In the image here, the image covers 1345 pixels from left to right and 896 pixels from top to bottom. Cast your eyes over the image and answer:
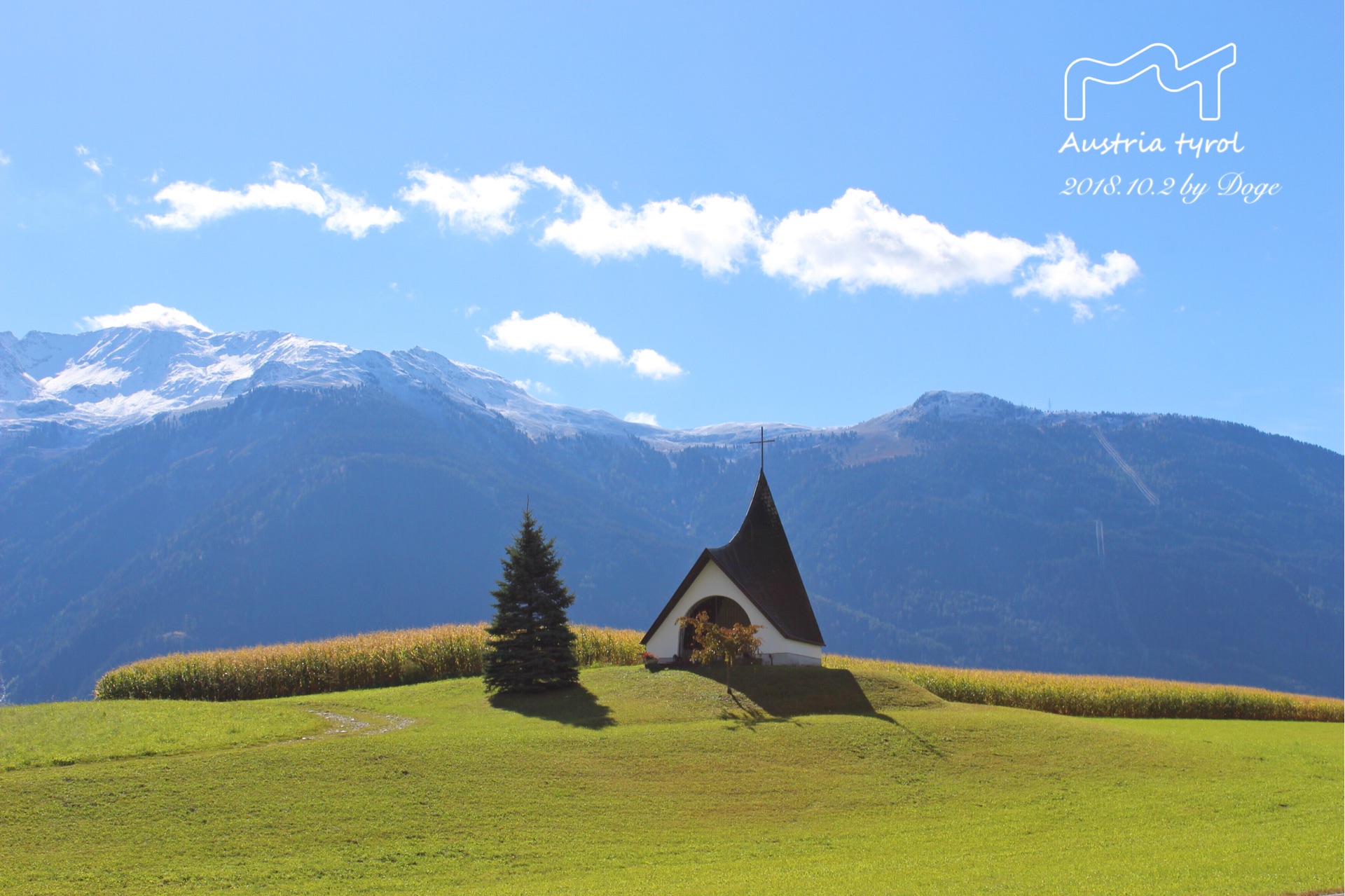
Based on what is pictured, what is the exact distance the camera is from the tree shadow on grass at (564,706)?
22703mm

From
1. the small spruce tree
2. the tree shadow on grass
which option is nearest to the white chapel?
the small spruce tree

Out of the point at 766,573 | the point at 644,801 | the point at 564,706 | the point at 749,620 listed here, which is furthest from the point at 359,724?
the point at 766,573

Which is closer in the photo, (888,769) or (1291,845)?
(1291,845)

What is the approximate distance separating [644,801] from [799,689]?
10.1 m

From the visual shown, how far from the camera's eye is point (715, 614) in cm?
3250

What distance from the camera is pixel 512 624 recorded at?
89.9ft

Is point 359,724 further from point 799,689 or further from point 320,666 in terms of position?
point 799,689

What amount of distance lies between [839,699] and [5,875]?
1975 cm

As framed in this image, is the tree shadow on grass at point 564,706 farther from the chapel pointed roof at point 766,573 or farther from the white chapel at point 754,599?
the chapel pointed roof at point 766,573

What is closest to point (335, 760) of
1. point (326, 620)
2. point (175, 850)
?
point (175, 850)

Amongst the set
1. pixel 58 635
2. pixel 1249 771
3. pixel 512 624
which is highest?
pixel 512 624

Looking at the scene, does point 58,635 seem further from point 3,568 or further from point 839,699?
point 839,699

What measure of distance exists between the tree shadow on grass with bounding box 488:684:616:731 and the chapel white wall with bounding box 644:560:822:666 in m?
4.43

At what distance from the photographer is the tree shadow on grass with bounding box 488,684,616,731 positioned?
22703mm
